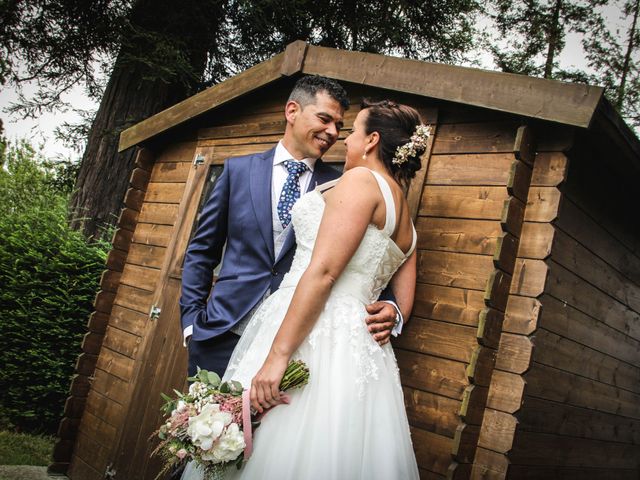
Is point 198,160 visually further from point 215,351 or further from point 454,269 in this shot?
point 454,269

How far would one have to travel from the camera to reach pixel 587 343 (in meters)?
3.83

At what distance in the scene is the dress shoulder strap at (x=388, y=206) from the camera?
8.13 feet

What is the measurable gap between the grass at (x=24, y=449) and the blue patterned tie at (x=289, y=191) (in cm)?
426

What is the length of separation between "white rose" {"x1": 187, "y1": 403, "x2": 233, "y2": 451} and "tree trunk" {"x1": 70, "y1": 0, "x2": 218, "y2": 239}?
7.19 metres

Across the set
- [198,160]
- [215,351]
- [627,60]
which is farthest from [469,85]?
[627,60]

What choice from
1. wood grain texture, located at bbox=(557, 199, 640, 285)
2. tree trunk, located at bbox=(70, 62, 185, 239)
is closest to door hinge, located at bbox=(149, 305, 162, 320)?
wood grain texture, located at bbox=(557, 199, 640, 285)

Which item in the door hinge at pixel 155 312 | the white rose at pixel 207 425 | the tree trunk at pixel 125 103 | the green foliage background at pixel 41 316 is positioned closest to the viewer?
the white rose at pixel 207 425

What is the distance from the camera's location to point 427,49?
37.9 ft

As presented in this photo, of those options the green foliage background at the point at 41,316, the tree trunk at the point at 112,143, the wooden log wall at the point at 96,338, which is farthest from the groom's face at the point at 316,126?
the tree trunk at the point at 112,143

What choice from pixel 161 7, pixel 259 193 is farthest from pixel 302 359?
pixel 161 7

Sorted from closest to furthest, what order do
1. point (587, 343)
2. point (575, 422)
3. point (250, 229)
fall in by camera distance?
point (250, 229) → point (575, 422) → point (587, 343)

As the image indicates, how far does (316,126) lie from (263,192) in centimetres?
47

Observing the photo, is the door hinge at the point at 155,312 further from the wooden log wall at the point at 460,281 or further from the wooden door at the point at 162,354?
the wooden log wall at the point at 460,281

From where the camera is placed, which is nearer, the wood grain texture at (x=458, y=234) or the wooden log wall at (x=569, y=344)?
the wooden log wall at (x=569, y=344)
